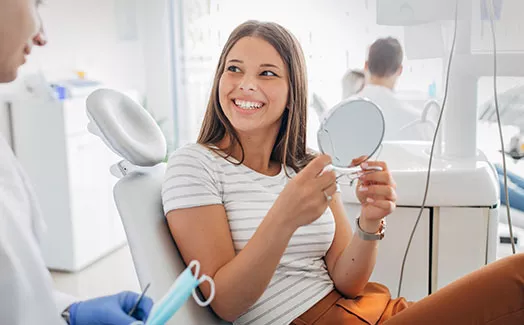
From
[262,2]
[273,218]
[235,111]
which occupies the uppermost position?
[262,2]

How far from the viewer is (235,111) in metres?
1.20

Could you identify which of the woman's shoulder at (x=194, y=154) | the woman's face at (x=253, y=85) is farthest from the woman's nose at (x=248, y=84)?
the woman's shoulder at (x=194, y=154)

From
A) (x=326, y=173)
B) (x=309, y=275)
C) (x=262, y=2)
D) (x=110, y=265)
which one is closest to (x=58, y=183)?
(x=110, y=265)

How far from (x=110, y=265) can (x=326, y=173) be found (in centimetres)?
227

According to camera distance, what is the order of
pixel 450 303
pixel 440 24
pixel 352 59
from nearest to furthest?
pixel 450 303 → pixel 440 24 → pixel 352 59

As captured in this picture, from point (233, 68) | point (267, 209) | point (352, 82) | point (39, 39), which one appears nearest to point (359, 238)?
point (267, 209)

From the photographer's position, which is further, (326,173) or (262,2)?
(262,2)

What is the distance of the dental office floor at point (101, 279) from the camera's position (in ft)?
8.53

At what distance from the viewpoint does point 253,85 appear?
1.18m

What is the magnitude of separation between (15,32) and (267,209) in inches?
24.1

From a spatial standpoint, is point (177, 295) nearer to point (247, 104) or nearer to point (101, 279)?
point (247, 104)

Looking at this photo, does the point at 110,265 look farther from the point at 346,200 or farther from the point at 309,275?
the point at 309,275

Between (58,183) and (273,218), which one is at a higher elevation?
(273,218)

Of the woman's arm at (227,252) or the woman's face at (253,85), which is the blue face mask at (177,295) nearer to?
the woman's arm at (227,252)
